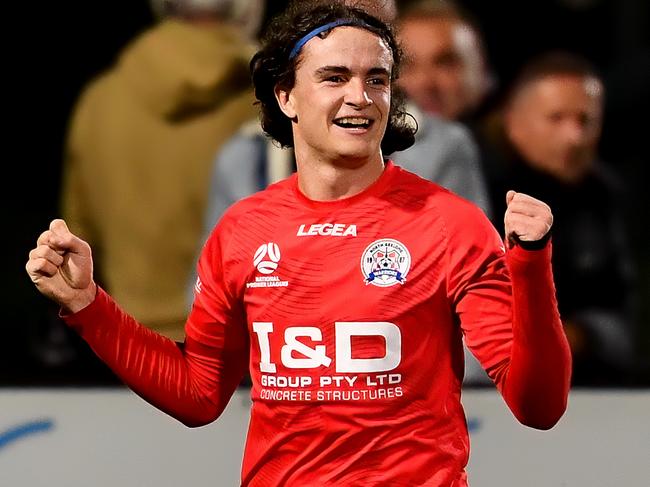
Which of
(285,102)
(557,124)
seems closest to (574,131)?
(557,124)

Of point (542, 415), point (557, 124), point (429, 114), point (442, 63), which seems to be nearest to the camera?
point (542, 415)

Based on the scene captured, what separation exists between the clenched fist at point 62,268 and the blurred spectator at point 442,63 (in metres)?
1.99

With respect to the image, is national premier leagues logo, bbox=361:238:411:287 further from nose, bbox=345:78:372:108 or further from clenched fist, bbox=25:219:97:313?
clenched fist, bbox=25:219:97:313

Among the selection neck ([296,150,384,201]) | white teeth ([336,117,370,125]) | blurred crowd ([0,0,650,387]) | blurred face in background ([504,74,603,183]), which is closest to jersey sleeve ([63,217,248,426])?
neck ([296,150,384,201])

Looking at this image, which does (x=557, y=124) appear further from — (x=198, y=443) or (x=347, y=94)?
(x=347, y=94)

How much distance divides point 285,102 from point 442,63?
187cm

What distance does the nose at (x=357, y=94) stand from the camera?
2.84m

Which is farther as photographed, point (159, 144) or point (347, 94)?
point (159, 144)

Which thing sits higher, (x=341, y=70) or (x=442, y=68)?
(x=341, y=70)

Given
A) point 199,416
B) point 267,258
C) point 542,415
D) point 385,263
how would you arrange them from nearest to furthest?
point 542,415 → point 385,263 → point 267,258 → point 199,416

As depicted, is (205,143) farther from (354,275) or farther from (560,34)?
(354,275)

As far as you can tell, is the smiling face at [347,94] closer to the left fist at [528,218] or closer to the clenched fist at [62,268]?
the left fist at [528,218]

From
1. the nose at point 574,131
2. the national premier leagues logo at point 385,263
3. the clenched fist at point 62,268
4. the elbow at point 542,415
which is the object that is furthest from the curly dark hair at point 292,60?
the nose at point 574,131

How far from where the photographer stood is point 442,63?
4.85 meters
